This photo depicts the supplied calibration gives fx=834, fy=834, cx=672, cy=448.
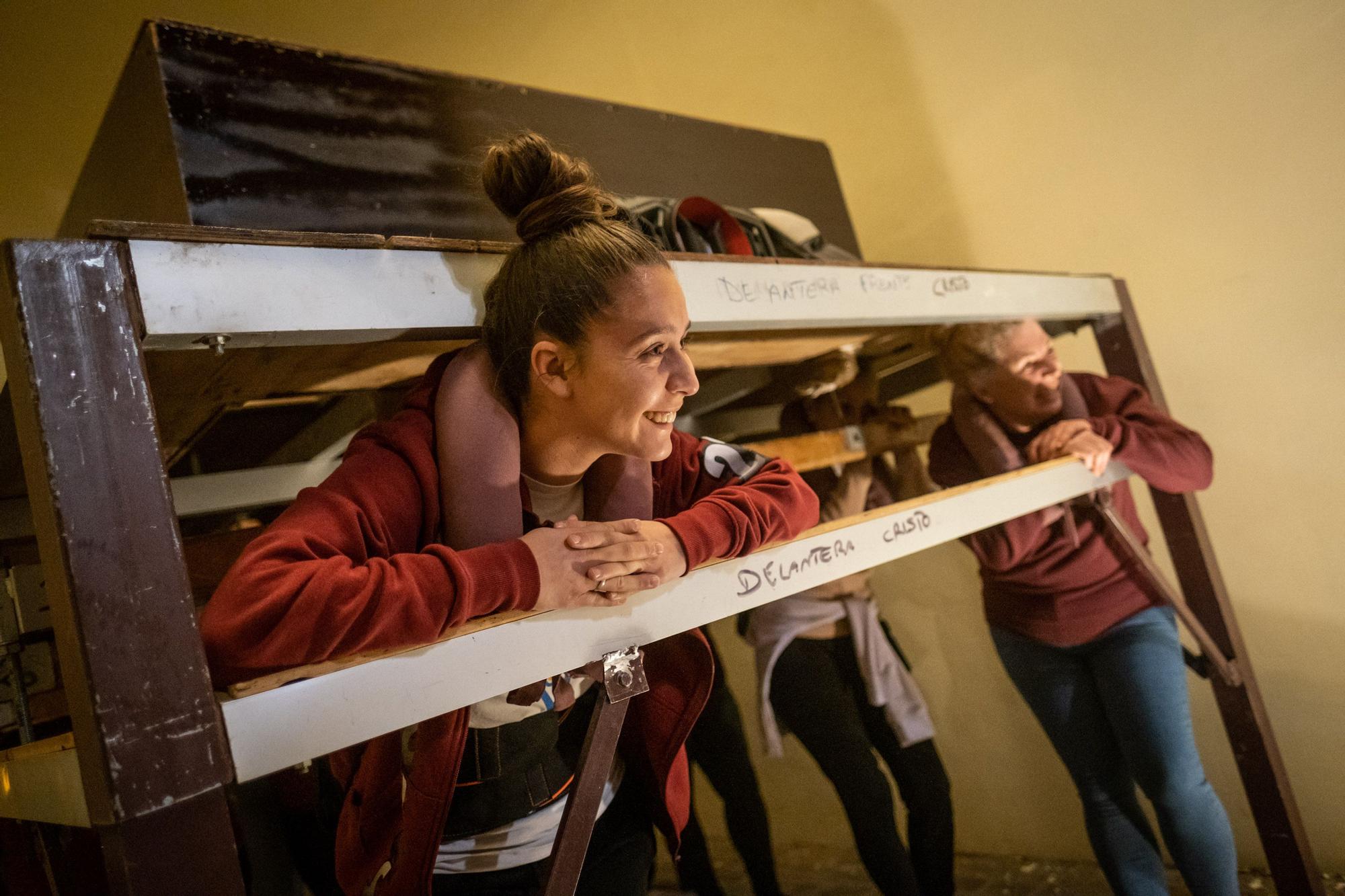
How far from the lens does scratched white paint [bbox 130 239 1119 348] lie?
2.31 feet

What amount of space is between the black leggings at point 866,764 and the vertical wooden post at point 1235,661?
2.11ft

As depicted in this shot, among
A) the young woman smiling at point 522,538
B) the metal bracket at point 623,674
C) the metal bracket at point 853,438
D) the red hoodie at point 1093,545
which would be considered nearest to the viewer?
the young woman smiling at point 522,538

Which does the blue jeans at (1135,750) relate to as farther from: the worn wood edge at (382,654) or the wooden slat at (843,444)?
the worn wood edge at (382,654)

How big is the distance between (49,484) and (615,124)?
1.26 meters

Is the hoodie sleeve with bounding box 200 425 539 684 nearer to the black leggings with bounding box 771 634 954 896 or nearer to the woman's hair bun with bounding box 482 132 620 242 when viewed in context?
the woman's hair bun with bounding box 482 132 620 242

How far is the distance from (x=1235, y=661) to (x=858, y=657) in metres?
0.78

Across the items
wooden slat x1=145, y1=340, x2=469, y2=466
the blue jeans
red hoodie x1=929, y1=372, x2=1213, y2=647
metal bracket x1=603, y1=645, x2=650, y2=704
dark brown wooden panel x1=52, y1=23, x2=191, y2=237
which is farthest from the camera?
red hoodie x1=929, y1=372, x2=1213, y2=647

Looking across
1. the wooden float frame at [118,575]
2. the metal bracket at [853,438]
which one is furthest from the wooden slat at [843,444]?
the wooden float frame at [118,575]

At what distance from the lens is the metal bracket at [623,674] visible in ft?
2.79

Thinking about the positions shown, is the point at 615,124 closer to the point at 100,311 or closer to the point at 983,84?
the point at 100,311

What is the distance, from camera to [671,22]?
275 cm

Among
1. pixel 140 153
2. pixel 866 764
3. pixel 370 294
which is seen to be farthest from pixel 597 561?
pixel 866 764

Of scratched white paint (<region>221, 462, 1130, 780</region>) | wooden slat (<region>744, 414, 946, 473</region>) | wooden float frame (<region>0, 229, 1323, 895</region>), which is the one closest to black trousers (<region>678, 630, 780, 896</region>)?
wooden slat (<region>744, 414, 946, 473</region>)

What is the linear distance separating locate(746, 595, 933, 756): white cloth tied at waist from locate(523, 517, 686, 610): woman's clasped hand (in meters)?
1.04
